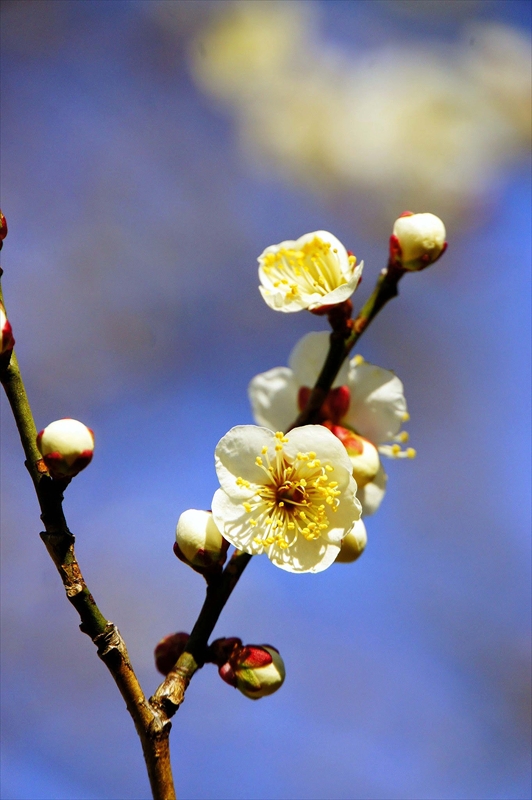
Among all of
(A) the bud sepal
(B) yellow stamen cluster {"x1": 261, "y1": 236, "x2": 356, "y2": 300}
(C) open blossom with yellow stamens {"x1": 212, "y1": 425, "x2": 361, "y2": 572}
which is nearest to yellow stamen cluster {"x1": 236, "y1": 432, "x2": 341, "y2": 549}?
(C) open blossom with yellow stamens {"x1": 212, "y1": 425, "x2": 361, "y2": 572}

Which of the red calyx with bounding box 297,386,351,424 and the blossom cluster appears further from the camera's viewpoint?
the red calyx with bounding box 297,386,351,424

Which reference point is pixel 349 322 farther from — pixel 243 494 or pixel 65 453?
pixel 65 453

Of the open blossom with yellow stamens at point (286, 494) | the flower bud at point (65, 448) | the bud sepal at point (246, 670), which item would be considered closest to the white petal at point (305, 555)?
the open blossom with yellow stamens at point (286, 494)

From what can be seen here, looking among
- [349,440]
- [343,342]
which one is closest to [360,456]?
[349,440]

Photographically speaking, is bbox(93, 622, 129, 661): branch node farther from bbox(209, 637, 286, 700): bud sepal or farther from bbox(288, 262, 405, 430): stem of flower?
bbox(288, 262, 405, 430): stem of flower

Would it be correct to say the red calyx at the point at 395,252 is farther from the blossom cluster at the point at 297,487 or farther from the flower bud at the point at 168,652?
the flower bud at the point at 168,652

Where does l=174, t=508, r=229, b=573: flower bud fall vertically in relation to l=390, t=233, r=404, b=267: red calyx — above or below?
below

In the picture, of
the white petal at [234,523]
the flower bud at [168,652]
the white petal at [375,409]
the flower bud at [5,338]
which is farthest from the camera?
the white petal at [375,409]
